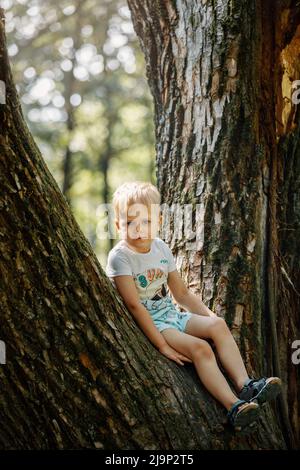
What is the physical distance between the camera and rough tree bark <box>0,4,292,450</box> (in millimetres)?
2076

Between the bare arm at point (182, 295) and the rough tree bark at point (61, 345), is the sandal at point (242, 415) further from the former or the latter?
the bare arm at point (182, 295)

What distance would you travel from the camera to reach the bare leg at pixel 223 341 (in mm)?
2807

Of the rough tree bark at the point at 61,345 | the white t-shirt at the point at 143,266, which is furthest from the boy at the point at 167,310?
the rough tree bark at the point at 61,345

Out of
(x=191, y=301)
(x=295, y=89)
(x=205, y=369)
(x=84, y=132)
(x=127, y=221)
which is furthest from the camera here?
(x=84, y=132)

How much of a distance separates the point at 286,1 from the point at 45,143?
37.8ft

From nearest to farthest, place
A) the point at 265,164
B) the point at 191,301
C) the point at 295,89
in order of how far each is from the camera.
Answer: the point at 191,301 < the point at 265,164 < the point at 295,89

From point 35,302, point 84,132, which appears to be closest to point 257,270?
point 35,302

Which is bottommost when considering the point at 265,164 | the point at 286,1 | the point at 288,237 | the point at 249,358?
the point at 249,358

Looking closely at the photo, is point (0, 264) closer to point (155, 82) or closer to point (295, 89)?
point (155, 82)

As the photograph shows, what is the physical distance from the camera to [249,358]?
10.0 feet

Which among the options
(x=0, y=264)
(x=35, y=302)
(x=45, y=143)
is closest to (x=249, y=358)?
(x=35, y=302)

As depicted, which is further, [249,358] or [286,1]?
[286,1]

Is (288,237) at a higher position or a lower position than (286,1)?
lower

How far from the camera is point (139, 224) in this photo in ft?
9.80
